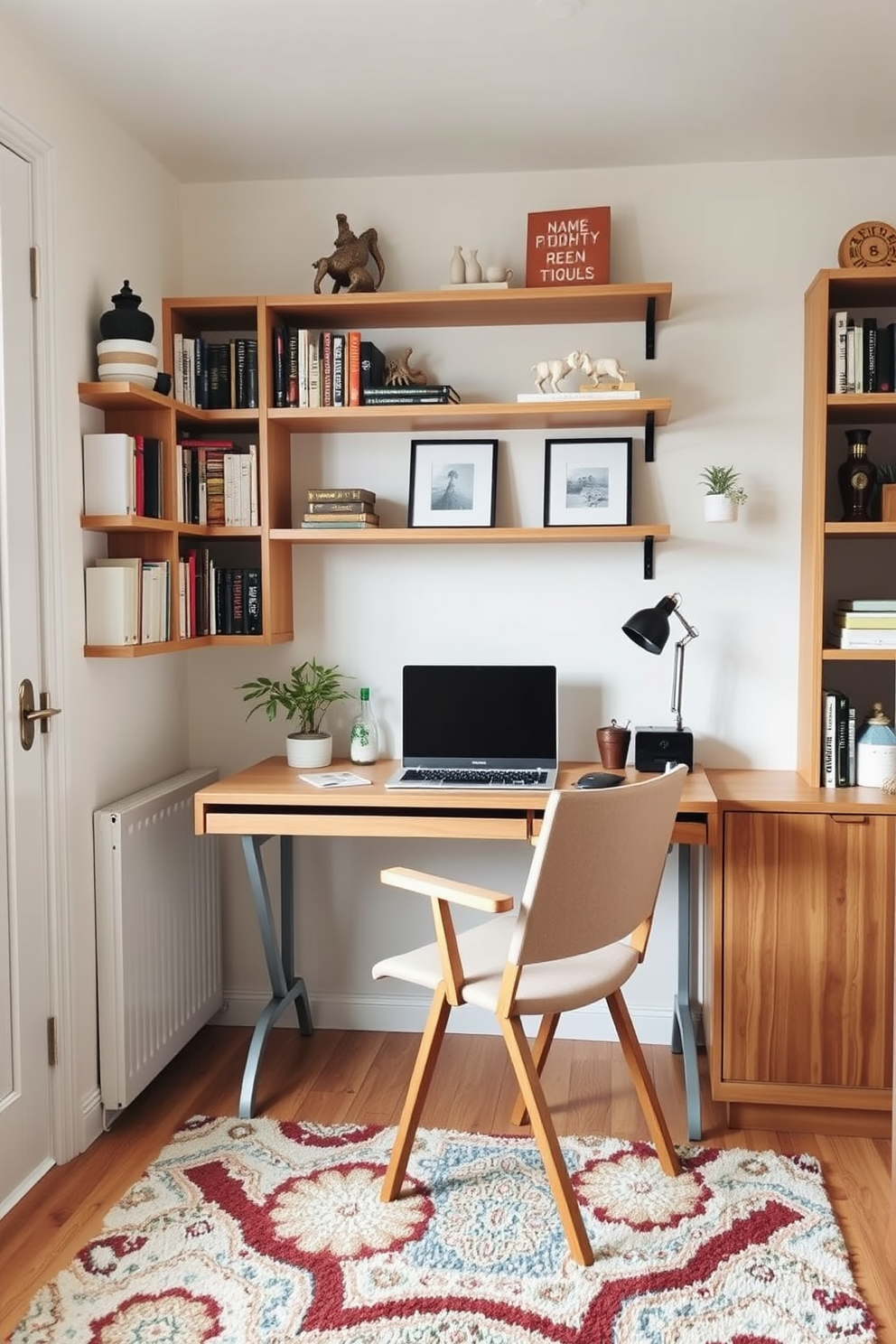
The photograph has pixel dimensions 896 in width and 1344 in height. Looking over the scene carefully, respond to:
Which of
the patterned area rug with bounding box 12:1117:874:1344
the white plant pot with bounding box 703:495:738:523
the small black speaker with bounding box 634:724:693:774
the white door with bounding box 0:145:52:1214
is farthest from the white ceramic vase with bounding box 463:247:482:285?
the patterned area rug with bounding box 12:1117:874:1344

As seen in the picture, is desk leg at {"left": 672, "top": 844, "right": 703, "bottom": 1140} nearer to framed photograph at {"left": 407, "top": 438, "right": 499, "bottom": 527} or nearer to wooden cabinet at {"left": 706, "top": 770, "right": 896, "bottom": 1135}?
wooden cabinet at {"left": 706, "top": 770, "right": 896, "bottom": 1135}

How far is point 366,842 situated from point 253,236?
1.81 m

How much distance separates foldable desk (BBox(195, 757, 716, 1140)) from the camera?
2.71m

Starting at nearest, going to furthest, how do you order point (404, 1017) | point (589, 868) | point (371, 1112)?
point (589, 868) < point (371, 1112) < point (404, 1017)

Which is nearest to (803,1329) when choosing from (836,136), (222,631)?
(222,631)

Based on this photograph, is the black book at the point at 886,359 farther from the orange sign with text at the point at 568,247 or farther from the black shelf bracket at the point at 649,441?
the orange sign with text at the point at 568,247

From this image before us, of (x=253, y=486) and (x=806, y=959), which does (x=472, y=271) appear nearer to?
(x=253, y=486)

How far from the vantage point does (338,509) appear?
10.2ft

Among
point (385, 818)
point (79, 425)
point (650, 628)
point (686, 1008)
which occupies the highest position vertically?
point (79, 425)

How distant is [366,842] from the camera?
11.2 ft

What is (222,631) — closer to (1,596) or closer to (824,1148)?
(1,596)

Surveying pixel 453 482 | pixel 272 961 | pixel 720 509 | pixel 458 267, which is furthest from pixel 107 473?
pixel 720 509

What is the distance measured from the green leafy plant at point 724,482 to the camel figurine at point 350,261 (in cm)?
106

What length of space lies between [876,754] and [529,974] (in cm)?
113
